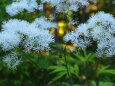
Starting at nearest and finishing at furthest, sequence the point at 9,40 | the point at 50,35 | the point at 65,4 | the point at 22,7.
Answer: the point at 9,40
the point at 50,35
the point at 65,4
the point at 22,7

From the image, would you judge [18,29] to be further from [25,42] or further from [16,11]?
[16,11]

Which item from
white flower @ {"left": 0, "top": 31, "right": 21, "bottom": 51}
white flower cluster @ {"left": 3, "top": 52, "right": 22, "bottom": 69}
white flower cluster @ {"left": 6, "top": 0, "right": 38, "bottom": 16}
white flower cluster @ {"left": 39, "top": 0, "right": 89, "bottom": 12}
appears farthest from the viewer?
white flower cluster @ {"left": 6, "top": 0, "right": 38, "bottom": 16}

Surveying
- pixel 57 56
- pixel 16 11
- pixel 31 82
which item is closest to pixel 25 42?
pixel 16 11

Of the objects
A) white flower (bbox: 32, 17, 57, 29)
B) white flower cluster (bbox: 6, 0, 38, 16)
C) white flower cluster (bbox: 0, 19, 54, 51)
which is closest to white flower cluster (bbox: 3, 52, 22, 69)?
white flower cluster (bbox: 0, 19, 54, 51)

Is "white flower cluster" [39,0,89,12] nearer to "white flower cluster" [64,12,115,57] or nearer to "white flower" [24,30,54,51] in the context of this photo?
"white flower cluster" [64,12,115,57]

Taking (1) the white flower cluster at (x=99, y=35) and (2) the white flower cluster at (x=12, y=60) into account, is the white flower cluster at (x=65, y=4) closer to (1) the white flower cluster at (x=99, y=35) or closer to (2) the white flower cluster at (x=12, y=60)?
(1) the white flower cluster at (x=99, y=35)

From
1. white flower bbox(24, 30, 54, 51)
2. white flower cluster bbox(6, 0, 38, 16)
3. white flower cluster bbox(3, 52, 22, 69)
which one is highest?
white flower cluster bbox(6, 0, 38, 16)

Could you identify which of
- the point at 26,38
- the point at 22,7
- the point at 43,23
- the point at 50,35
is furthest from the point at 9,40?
the point at 22,7

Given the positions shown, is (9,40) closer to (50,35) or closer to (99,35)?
(50,35)
